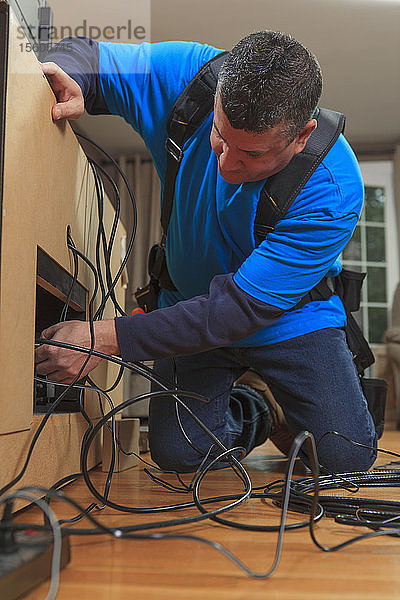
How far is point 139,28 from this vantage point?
10.8 feet

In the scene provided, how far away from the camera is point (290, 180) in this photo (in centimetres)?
106

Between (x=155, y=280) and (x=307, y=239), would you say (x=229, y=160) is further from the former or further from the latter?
(x=155, y=280)

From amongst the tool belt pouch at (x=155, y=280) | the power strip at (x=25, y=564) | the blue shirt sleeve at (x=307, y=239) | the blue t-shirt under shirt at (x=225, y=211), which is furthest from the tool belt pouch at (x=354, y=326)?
the power strip at (x=25, y=564)

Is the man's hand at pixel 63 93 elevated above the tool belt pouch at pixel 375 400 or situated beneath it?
elevated above

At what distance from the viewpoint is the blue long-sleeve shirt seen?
3.23 feet

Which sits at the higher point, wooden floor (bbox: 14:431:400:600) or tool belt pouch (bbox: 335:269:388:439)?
tool belt pouch (bbox: 335:269:388:439)

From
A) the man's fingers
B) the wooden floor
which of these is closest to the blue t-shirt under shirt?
the man's fingers

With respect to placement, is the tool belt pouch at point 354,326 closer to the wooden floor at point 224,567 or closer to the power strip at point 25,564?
the wooden floor at point 224,567

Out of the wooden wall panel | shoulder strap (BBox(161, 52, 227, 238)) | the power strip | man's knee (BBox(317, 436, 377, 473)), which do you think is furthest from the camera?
man's knee (BBox(317, 436, 377, 473))

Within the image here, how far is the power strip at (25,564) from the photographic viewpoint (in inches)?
17.2

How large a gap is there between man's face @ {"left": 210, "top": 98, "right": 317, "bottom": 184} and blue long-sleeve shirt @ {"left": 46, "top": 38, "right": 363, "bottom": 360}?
73 millimetres

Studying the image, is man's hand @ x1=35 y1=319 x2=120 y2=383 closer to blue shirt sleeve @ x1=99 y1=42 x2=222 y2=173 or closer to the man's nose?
the man's nose

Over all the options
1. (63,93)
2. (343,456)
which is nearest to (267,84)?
(63,93)

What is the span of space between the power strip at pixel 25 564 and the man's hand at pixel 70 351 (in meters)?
0.39
